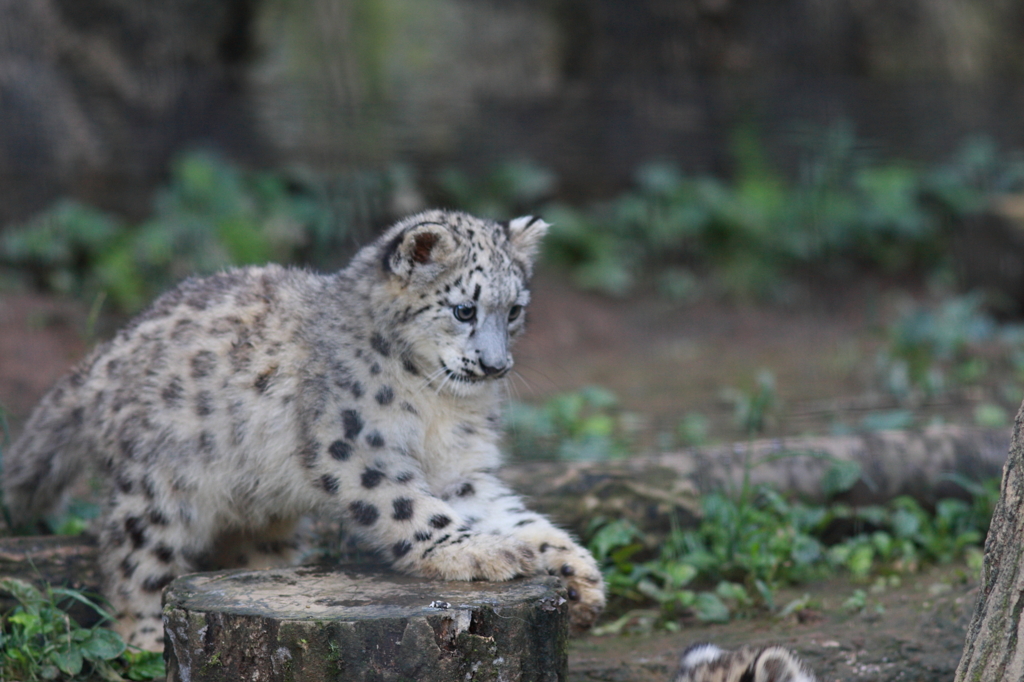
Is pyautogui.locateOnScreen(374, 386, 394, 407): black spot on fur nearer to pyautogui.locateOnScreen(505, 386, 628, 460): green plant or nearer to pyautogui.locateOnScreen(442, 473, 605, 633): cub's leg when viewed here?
pyautogui.locateOnScreen(442, 473, 605, 633): cub's leg

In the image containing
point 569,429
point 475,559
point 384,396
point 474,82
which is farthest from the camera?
point 474,82

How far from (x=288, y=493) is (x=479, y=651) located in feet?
3.90

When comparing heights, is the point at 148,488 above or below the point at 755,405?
below

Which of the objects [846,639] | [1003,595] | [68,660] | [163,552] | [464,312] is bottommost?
[68,660]

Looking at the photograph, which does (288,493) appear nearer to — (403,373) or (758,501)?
(403,373)

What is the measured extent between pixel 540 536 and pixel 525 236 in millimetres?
1271

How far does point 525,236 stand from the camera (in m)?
4.57

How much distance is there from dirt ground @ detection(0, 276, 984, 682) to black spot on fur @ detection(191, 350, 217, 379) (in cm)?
119

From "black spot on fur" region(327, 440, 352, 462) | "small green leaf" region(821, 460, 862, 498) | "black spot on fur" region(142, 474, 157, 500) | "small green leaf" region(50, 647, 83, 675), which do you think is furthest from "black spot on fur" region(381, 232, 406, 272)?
"small green leaf" region(821, 460, 862, 498)

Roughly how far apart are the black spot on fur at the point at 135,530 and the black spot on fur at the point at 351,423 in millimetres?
907

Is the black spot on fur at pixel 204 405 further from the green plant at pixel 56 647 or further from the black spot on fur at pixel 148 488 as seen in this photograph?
the green plant at pixel 56 647

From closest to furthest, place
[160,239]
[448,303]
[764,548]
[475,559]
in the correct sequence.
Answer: [475,559] → [448,303] → [764,548] → [160,239]

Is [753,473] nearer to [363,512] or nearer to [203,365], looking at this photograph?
[363,512]

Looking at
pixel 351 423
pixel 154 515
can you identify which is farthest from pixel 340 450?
pixel 154 515
